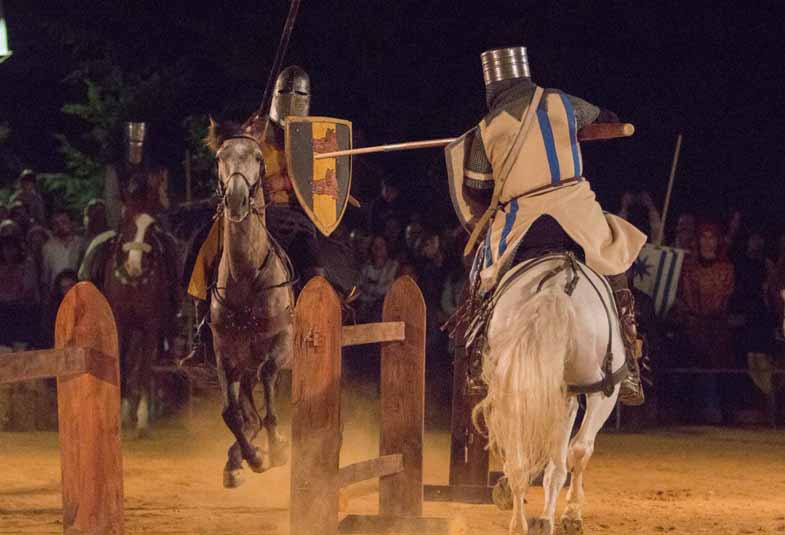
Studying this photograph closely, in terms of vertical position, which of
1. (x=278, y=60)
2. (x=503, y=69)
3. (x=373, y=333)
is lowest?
(x=373, y=333)

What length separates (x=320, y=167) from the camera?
32.0 ft

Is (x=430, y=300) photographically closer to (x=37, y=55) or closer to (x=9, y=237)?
(x=9, y=237)

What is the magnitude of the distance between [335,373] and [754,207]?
11912 millimetres

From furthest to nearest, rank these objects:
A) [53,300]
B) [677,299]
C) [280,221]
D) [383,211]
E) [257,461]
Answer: [383,211] → [53,300] → [677,299] → [280,221] → [257,461]

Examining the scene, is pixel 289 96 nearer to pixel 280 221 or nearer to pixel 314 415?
pixel 280 221

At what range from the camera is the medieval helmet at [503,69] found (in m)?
7.67

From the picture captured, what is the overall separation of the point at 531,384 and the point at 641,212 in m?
8.11

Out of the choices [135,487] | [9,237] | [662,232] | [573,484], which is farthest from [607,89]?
[573,484]

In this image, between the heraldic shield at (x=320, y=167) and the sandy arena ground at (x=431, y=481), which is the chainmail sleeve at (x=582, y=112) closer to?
the sandy arena ground at (x=431, y=481)

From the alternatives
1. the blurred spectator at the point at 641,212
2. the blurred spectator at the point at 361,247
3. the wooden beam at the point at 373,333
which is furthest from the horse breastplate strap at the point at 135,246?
the wooden beam at the point at 373,333

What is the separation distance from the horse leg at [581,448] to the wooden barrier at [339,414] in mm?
850

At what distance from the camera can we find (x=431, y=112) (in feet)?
63.6

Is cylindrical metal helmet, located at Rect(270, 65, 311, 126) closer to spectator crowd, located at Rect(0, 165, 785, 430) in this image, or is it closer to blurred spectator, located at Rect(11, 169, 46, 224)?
spectator crowd, located at Rect(0, 165, 785, 430)

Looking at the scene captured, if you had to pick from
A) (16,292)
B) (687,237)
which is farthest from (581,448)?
(16,292)
